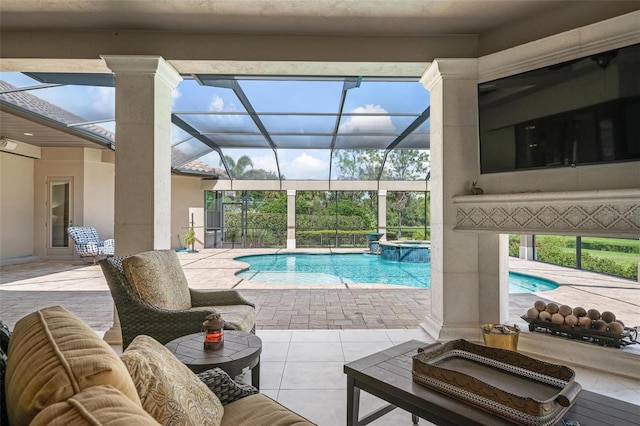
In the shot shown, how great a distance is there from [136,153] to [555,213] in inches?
160

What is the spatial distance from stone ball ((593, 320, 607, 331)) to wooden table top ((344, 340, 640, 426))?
1714mm

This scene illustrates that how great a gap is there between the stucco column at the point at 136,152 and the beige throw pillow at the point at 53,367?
268 centimetres

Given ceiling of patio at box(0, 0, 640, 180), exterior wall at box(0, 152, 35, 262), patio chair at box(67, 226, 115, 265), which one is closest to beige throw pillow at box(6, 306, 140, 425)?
ceiling of patio at box(0, 0, 640, 180)

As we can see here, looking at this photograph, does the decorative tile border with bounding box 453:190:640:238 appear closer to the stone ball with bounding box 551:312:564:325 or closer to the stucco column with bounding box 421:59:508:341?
the stucco column with bounding box 421:59:508:341

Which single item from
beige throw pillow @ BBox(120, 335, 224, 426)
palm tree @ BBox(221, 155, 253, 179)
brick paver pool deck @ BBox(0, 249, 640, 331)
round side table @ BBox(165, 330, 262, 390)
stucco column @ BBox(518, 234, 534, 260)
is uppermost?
palm tree @ BBox(221, 155, 253, 179)

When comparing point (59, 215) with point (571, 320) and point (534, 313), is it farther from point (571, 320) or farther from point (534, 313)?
point (571, 320)

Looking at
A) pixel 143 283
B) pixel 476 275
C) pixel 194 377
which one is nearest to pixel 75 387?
pixel 194 377

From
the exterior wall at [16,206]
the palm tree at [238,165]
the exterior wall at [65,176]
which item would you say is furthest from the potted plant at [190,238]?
the exterior wall at [16,206]

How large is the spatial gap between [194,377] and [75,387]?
25.8 inches

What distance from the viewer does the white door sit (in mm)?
9406

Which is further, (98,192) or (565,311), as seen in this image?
(98,192)

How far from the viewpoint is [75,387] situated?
0.73 m

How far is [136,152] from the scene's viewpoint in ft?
11.4

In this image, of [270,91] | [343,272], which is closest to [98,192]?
[270,91]
